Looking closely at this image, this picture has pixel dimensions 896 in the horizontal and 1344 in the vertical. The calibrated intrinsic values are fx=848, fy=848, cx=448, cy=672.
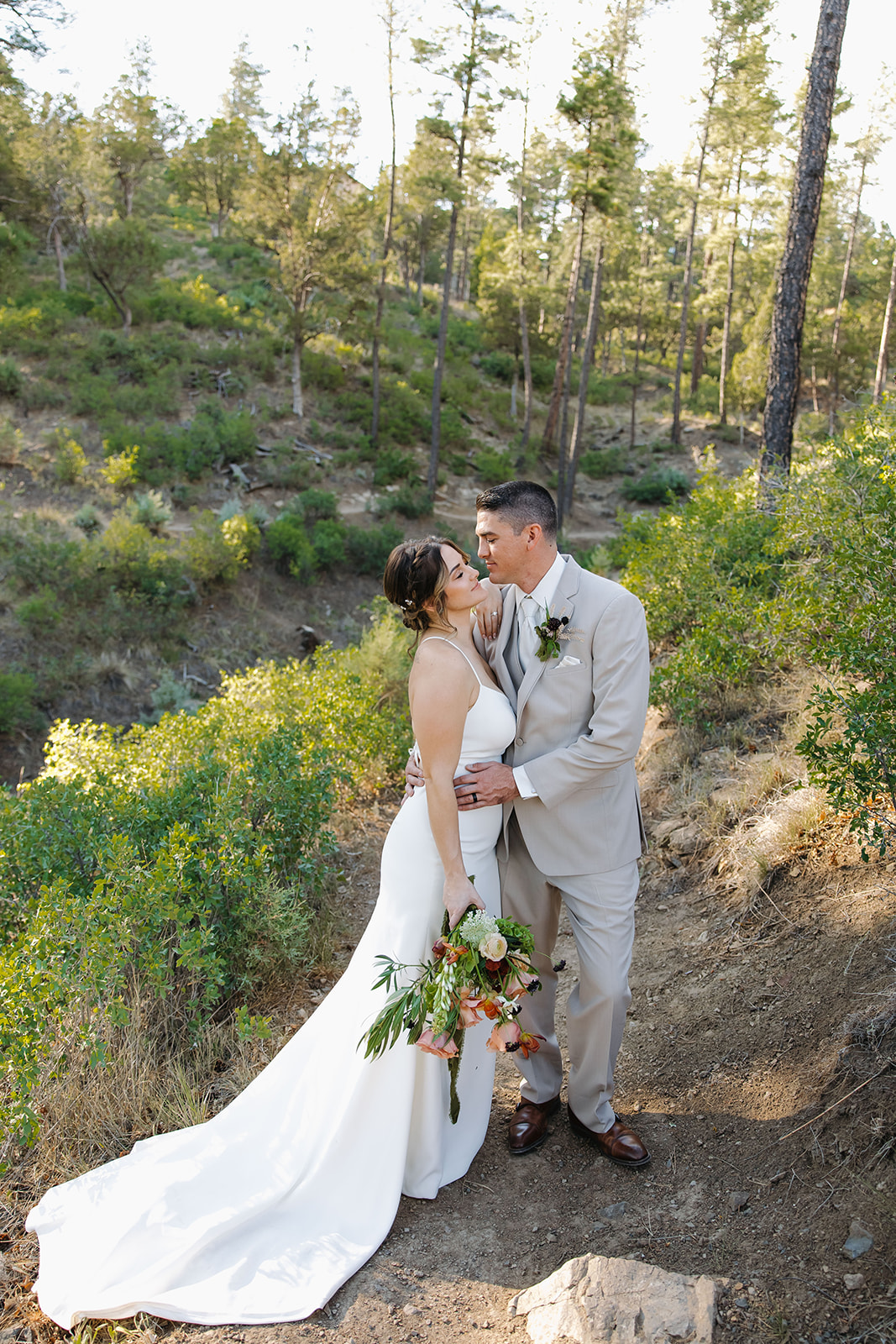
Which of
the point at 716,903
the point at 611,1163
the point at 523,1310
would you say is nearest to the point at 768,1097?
the point at 611,1163

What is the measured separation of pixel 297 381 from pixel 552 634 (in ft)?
70.0

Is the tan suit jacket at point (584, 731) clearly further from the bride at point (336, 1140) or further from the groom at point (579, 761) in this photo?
the bride at point (336, 1140)

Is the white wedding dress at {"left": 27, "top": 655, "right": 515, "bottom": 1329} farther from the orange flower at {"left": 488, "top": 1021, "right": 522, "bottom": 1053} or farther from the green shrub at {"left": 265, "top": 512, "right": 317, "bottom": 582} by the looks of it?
the green shrub at {"left": 265, "top": 512, "right": 317, "bottom": 582}

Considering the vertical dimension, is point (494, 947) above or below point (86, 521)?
above

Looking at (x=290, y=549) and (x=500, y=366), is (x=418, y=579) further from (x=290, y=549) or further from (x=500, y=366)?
(x=500, y=366)

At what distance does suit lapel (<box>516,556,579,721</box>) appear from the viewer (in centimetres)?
290

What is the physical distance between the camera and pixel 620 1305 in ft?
7.11

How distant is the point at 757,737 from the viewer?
555 cm

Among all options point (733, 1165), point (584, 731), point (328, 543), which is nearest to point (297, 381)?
point (328, 543)

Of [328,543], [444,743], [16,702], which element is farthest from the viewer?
[328,543]

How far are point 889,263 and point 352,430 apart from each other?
2232 cm

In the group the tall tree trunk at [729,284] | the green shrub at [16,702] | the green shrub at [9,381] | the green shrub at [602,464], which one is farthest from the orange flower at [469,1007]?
the tall tree trunk at [729,284]

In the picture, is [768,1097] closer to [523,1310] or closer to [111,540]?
[523,1310]

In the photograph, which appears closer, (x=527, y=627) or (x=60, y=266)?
(x=527, y=627)
